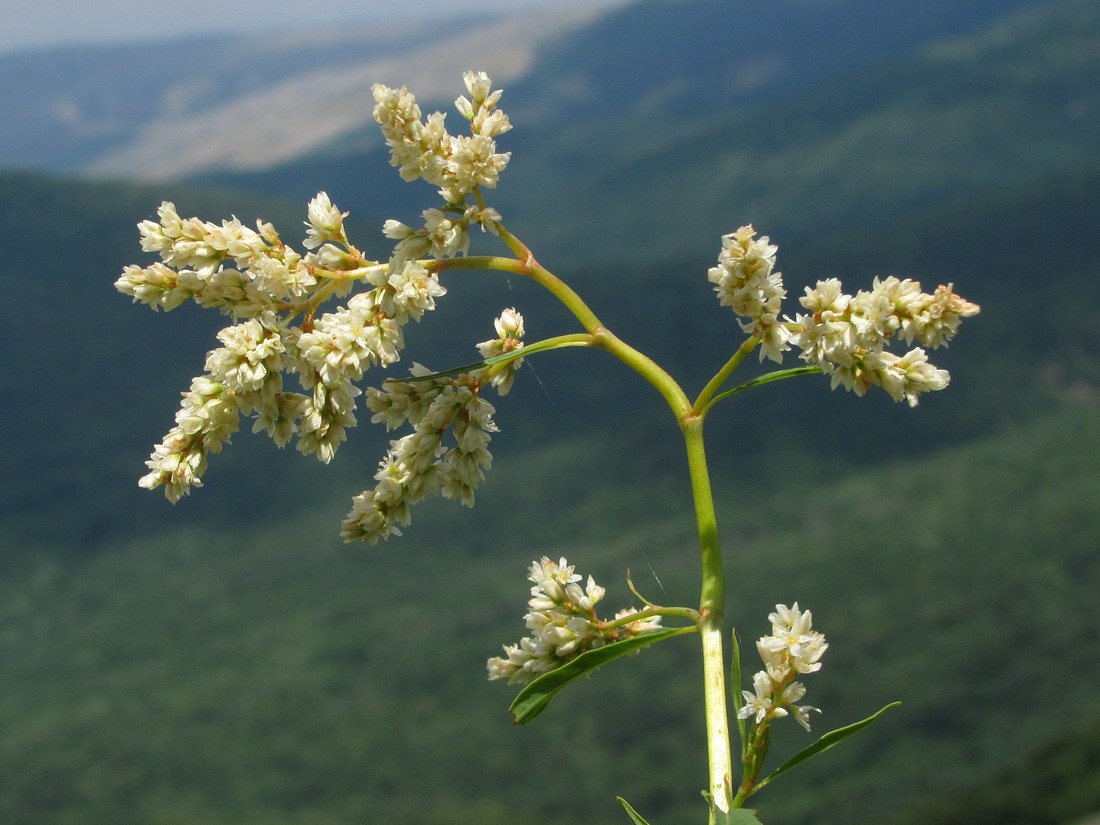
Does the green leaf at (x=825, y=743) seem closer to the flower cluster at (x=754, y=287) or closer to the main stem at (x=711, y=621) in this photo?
the main stem at (x=711, y=621)

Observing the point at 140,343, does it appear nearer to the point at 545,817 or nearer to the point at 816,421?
the point at 816,421

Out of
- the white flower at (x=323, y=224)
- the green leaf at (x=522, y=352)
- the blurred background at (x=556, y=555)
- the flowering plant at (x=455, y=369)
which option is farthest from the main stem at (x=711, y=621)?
the blurred background at (x=556, y=555)

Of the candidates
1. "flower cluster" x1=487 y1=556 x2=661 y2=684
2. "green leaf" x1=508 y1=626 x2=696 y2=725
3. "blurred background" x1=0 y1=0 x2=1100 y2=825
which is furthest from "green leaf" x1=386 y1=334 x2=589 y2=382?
"blurred background" x1=0 y1=0 x2=1100 y2=825

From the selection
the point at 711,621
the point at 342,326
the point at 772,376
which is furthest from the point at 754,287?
the point at 342,326

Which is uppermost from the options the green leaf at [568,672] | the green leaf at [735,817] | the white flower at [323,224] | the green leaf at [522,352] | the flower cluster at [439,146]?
the flower cluster at [439,146]

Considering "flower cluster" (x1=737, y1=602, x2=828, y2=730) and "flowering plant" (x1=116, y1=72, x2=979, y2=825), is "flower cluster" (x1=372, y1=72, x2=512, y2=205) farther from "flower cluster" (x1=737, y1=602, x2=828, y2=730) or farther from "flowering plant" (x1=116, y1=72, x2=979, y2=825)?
"flower cluster" (x1=737, y1=602, x2=828, y2=730)
